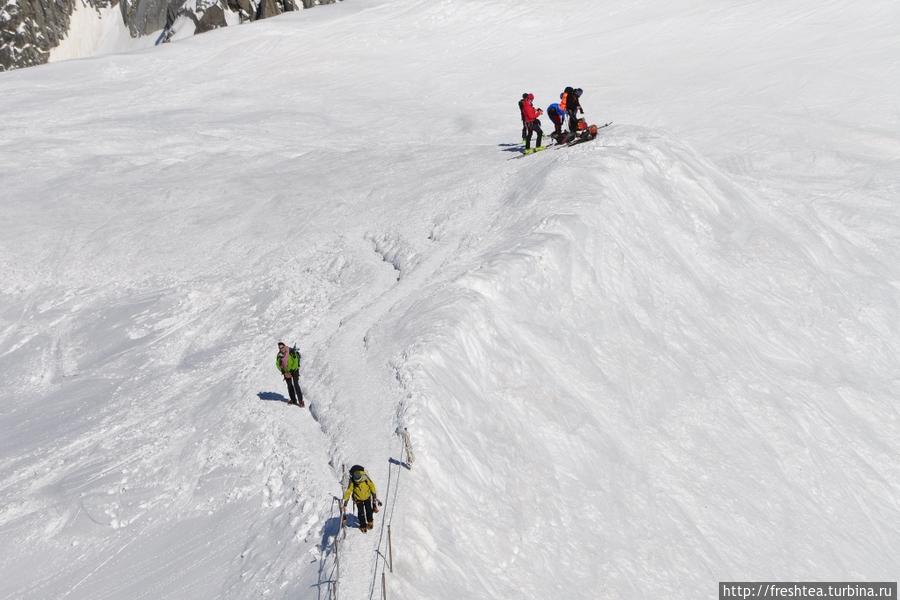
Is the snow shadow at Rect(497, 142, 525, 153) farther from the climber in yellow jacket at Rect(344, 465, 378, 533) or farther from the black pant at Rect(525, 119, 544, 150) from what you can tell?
the climber in yellow jacket at Rect(344, 465, 378, 533)

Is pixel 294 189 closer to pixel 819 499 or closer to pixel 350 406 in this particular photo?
pixel 350 406

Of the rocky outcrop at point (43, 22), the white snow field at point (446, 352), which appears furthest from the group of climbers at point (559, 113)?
the rocky outcrop at point (43, 22)

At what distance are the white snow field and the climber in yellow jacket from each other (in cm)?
25

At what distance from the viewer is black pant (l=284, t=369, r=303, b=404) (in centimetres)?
1483

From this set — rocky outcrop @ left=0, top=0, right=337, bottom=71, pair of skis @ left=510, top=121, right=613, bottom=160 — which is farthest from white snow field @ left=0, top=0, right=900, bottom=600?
rocky outcrop @ left=0, top=0, right=337, bottom=71

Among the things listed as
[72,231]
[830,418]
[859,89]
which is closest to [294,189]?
[72,231]

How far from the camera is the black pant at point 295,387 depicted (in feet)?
48.6

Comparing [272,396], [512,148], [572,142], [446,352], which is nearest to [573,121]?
[572,142]

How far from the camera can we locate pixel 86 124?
34438mm

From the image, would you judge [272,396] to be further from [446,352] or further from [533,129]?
[533,129]

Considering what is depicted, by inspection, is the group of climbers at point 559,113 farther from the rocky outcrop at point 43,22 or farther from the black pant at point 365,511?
the rocky outcrop at point 43,22

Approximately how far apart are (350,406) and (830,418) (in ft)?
35.7

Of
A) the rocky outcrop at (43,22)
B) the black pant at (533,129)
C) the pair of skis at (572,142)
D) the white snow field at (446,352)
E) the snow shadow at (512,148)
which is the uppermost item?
the rocky outcrop at (43,22)

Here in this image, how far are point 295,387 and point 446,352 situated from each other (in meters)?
2.78
